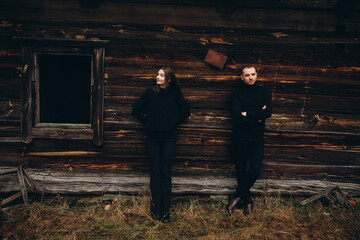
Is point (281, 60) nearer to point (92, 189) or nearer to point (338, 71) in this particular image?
point (338, 71)

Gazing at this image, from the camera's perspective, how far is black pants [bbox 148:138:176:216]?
3521mm

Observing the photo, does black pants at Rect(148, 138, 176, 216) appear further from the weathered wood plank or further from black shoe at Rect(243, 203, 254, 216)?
black shoe at Rect(243, 203, 254, 216)

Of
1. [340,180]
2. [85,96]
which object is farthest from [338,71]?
[85,96]

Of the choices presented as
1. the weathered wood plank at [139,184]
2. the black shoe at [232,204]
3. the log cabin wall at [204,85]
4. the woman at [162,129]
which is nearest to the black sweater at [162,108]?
the woman at [162,129]

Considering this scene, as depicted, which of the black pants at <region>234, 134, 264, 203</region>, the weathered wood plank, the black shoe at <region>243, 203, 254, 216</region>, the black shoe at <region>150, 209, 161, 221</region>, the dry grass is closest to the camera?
the dry grass

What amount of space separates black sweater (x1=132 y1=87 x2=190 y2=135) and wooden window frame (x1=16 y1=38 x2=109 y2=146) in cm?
76

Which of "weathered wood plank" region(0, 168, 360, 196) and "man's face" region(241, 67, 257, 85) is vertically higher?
"man's face" region(241, 67, 257, 85)

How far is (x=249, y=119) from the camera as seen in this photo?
3.53 meters

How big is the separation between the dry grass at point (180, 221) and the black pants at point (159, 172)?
26 cm

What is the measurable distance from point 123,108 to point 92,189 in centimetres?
146

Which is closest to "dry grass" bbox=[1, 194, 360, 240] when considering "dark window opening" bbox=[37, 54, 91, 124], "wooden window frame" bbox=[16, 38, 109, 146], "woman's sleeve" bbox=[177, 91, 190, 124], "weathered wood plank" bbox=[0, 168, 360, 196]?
"weathered wood plank" bbox=[0, 168, 360, 196]

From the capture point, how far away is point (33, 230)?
3.25 metres

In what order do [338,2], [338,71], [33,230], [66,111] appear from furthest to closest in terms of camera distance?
[66,111], [338,71], [338,2], [33,230]

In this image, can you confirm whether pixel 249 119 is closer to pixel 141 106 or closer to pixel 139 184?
pixel 141 106
